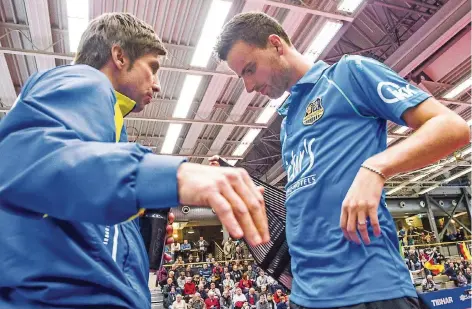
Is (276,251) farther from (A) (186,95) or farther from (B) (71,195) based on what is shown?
(A) (186,95)

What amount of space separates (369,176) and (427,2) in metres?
8.48

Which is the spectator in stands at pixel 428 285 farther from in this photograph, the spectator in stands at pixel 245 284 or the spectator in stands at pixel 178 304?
the spectator in stands at pixel 178 304

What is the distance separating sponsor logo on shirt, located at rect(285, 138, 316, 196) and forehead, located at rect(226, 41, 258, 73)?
1.84 ft

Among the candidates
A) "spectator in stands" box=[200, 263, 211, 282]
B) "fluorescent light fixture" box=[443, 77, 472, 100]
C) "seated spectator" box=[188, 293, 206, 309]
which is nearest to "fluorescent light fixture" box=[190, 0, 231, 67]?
"fluorescent light fixture" box=[443, 77, 472, 100]

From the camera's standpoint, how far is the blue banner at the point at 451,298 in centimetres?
762

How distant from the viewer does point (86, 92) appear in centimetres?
78

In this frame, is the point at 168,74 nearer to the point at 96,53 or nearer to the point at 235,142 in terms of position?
the point at 235,142

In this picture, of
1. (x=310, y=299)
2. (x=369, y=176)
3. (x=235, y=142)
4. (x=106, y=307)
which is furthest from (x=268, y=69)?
(x=235, y=142)

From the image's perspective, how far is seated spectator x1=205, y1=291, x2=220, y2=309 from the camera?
12359mm

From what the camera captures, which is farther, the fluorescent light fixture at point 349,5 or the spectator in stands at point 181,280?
the spectator in stands at point 181,280

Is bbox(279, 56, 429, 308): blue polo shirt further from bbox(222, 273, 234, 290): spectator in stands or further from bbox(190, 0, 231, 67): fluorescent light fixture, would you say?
bbox(222, 273, 234, 290): spectator in stands

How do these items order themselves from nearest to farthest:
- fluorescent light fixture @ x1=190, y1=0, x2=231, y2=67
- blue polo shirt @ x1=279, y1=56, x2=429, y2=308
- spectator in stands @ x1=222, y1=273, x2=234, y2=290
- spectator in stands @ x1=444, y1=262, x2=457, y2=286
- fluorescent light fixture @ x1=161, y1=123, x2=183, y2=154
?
blue polo shirt @ x1=279, y1=56, x2=429, y2=308 < fluorescent light fixture @ x1=190, y1=0, x2=231, y2=67 < fluorescent light fixture @ x1=161, y1=123, x2=183, y2=154 < spectator in stands @ x1=222, y1=273, x2=234, y2=290 < spectator in stands @ x1=444, y1=262, x2=457, y2=286

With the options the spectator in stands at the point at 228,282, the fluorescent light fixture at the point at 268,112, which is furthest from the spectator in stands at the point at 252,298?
the fluorescent light fixture at the point at 268,112

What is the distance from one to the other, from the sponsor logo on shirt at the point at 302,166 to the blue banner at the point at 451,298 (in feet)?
24.8
